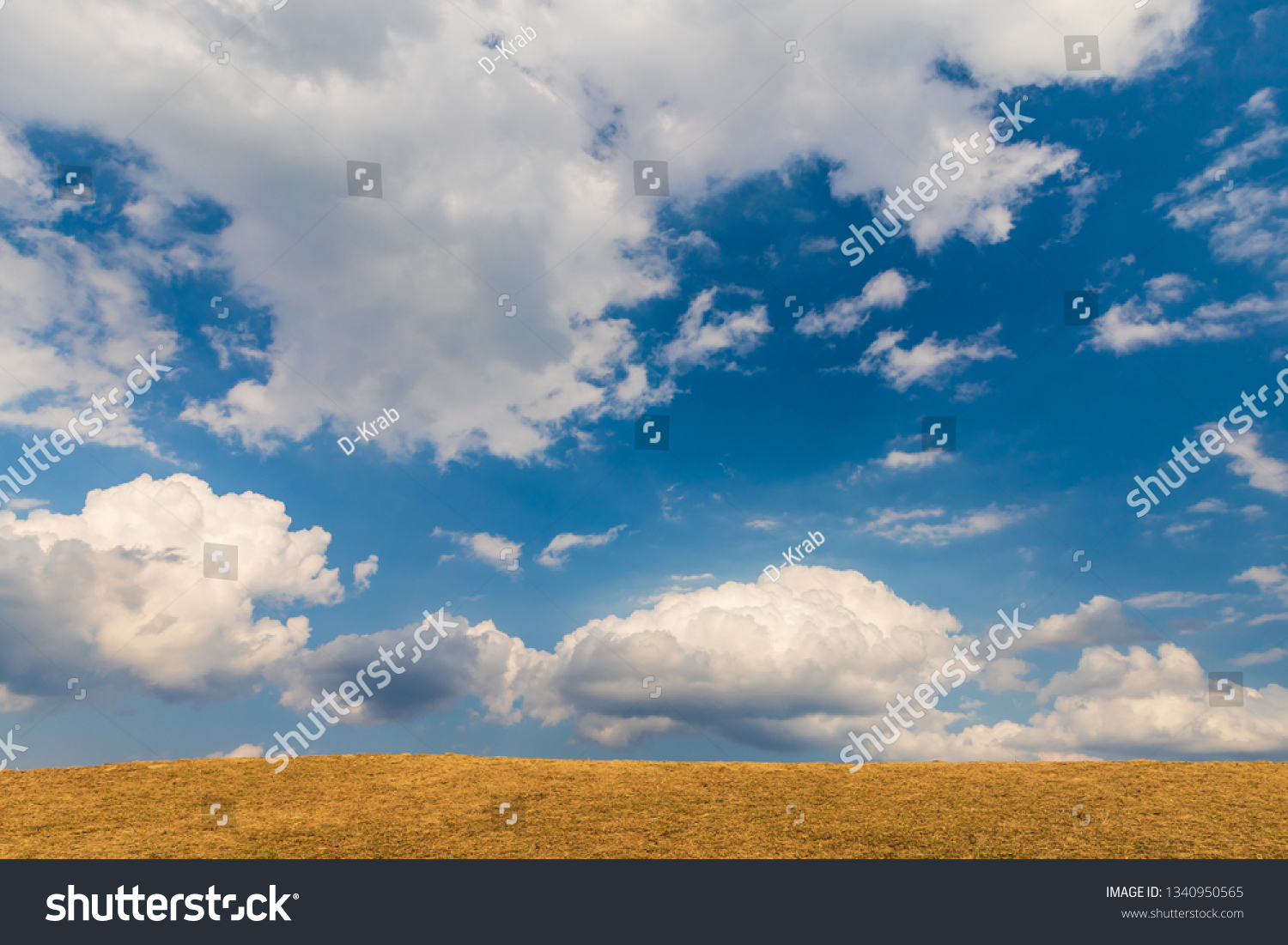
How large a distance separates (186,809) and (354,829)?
530 centimetres

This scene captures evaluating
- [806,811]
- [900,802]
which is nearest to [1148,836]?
[900,802]

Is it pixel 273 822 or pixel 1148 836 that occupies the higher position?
pixel 273 822

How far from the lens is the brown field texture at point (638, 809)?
55.7ft

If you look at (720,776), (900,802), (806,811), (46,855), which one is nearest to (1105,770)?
(900,802)

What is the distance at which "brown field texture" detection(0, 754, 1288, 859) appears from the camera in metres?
17.0

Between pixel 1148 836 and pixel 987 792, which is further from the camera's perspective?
pixel 987 792

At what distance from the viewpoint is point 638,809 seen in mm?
19219
